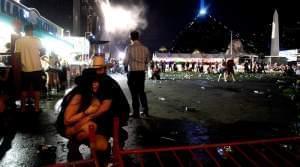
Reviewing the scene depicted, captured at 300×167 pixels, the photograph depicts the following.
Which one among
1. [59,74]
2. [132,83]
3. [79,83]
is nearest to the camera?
[79,83]

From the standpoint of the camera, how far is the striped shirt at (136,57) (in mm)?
8516

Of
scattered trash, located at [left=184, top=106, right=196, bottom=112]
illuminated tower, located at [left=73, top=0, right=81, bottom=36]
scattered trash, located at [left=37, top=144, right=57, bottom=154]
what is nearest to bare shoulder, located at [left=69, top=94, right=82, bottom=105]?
scattered trash, located at [left=37, top=144, right=57, bottom=154]

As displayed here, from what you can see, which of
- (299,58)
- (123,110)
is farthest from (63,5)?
(123,110)

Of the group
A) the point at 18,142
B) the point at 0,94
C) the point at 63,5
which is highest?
the point at 63,5

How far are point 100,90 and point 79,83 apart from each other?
25 centimetres

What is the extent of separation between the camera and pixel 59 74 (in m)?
16.0

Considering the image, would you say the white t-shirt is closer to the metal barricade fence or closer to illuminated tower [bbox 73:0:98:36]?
the metal barricade fence

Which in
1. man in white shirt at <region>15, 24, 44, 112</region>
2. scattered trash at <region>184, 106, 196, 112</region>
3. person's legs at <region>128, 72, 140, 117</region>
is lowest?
scattered trash at <region>184, 106, 196, 112</region>

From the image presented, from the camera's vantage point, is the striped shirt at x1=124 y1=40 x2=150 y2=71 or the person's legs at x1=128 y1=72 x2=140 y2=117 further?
the striped shirt at x1=124 y1=40 x2=150 y2=71

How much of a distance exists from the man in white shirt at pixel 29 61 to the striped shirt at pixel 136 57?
6.71ft

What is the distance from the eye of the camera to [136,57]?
8539 millimetres

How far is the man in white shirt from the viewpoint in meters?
8.14

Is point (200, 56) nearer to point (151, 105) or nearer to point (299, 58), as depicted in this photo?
point (299, 58)

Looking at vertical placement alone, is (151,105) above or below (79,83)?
below
